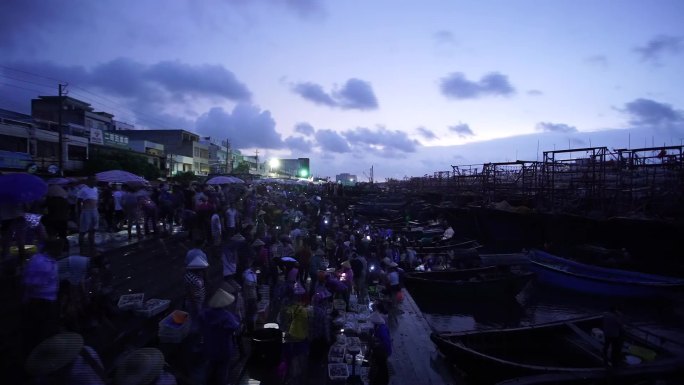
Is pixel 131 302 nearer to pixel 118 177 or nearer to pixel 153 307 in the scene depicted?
pixel 153 307

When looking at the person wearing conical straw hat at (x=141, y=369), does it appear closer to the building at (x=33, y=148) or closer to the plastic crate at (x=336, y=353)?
the plastic crate at (x=336, y=353)

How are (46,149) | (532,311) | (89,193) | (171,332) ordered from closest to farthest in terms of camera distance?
(171,332)
(89,193)
(532,311)
(46,149)

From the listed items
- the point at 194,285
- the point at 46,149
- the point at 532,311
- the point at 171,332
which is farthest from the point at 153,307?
the point at 46,149

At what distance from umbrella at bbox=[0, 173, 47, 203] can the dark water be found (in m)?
12.3

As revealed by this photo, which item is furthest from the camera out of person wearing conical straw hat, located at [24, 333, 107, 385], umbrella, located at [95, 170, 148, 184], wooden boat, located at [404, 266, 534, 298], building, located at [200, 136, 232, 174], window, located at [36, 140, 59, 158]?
building, located at [200, 136, 232, 174]

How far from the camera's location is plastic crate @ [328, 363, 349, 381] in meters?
6.17

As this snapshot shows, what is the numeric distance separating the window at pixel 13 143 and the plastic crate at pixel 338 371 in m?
30.3

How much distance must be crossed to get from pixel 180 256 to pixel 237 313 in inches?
213

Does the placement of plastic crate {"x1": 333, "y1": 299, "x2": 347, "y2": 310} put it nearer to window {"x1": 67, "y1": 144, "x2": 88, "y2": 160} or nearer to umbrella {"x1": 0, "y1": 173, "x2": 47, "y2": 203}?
umbrella {"x1": 0, "y1": 173, "x2": 47, "y2": 203}

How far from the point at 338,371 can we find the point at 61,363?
4.10 m

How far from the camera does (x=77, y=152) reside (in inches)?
1277

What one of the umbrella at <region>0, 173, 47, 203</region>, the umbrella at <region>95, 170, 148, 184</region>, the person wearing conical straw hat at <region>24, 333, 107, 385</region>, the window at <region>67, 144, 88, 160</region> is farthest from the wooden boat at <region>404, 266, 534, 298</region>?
the window at <region>67, 144, 88, 160</region>

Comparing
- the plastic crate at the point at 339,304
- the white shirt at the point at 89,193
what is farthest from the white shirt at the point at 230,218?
the plastic crate at the point at 339,304

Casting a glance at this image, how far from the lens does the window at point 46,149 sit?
93.6 ft
